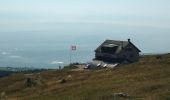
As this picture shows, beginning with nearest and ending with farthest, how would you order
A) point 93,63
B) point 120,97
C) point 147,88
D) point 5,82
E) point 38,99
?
point 120,97 < point 147,88 < point 38,99 < point 5,82 < point 93,63

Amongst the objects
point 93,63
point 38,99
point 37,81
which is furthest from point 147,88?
point 93,63

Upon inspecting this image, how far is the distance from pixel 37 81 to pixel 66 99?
3643 cm

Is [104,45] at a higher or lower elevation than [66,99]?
higher

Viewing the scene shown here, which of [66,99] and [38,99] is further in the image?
[38,99]

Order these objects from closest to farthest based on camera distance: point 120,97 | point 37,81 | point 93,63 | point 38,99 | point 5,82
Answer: point 120,97 → point 38,99 → point 37,81 → point 5,82 → point 93,63

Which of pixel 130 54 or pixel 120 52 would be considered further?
pixel 130 54

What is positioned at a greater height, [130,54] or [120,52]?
[120,52]

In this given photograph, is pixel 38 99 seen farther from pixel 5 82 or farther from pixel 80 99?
pixel 5 82

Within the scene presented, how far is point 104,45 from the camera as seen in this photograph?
116 metres

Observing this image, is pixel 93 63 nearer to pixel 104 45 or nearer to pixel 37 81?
pixel 104 45

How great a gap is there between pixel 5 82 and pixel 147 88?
5714cm

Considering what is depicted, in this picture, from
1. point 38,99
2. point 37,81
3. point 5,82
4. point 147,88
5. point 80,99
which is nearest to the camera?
point 80,99

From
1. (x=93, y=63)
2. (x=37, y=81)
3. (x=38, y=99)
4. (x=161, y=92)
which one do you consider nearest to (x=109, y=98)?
(x=161, y=92)

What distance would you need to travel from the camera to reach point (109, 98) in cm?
3656
